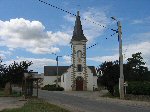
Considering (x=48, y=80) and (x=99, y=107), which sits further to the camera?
(x=48, y=80)

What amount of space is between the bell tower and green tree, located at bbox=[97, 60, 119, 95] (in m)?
35.8

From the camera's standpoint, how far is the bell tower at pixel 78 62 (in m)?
81.4

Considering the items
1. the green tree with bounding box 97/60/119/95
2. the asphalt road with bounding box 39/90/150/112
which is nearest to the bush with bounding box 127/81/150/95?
the green tree with bounding box 97/60/119/95

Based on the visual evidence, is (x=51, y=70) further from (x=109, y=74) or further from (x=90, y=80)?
(x=109, y=74)

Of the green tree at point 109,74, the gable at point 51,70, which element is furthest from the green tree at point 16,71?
the gable at point 51,70

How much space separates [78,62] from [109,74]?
121 feet

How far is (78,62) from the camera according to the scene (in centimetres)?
8175

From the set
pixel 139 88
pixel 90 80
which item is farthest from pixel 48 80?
pixel 139 88

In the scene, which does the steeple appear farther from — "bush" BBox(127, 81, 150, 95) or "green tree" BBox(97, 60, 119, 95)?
"bush" BBox(127, 81, 150, 95)

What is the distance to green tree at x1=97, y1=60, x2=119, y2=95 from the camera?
44.6m

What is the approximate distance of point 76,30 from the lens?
272ft

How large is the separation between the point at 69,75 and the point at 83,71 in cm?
315

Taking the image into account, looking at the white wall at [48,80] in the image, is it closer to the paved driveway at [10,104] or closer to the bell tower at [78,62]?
the bell tower at [78,62]

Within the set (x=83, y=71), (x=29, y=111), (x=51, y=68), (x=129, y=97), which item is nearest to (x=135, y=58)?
(x=83, y=71)
